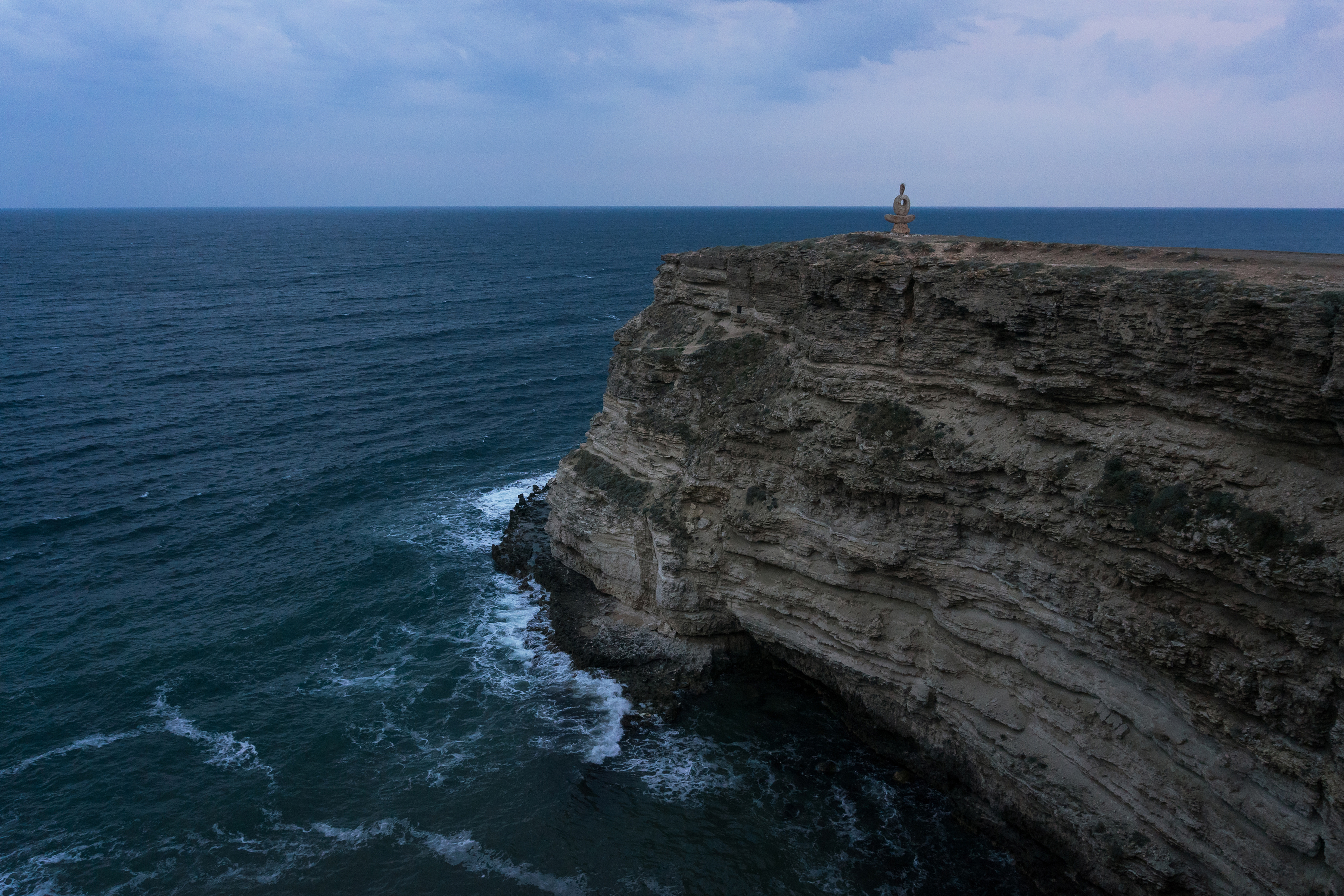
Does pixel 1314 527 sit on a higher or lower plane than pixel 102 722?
higher

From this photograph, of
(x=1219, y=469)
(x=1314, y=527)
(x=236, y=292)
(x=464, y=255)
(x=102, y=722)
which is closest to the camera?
(x=1314, y=527)

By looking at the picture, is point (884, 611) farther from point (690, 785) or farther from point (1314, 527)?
point (1314, 527)

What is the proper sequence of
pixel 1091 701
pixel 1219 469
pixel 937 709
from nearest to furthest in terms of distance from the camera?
pixel 1219 469 → pixel 1091 701 → pixel 937 709

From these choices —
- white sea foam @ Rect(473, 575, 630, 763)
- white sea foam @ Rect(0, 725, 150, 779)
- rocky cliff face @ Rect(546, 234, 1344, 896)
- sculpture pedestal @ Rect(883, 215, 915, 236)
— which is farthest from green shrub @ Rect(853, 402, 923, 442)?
white sea foam @ Rect(0, 725, 150, 779)

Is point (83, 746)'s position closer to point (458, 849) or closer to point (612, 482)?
point (458, 849)

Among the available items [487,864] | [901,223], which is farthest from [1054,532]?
[487,864]

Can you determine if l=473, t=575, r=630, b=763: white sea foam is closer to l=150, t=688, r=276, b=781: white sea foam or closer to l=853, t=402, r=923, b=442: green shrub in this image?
l=150, t=688, r=276, b=781: white sea foam

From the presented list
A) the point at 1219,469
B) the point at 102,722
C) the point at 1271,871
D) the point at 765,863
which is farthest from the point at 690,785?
the point at 102,722
